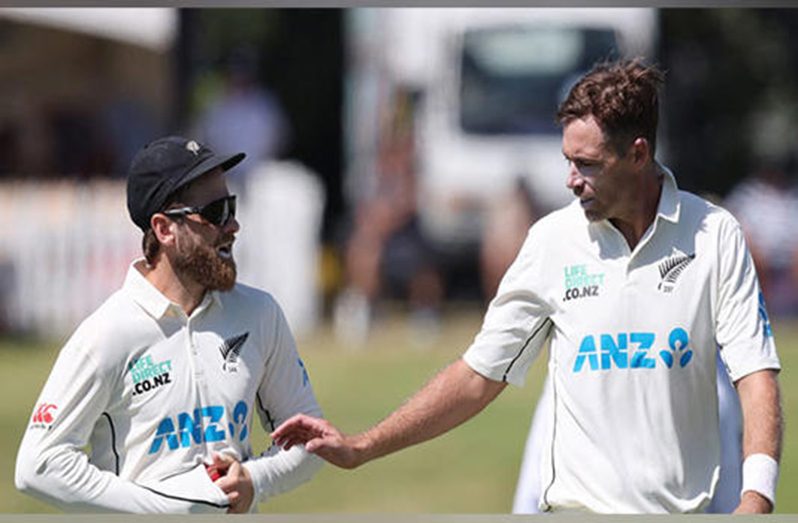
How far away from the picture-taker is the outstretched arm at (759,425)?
5.69 metres

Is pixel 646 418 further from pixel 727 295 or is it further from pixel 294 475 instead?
pixel 294 475

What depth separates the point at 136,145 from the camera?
86.4 ft

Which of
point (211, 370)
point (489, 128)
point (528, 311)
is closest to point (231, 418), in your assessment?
point (211, 370)

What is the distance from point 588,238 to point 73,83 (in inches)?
823

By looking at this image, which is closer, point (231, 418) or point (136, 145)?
point (231, 418)

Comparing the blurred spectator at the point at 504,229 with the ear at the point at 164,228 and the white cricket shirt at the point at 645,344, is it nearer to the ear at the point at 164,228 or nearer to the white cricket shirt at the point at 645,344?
the white cricket shirt at the point at 645,344

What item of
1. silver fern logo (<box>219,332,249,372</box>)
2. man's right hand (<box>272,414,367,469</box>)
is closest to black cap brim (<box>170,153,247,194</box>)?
silver fern logo (<box>219,332,249,372</box>)

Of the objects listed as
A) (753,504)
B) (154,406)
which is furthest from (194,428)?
(753,504)

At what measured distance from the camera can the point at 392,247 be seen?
2583 cm

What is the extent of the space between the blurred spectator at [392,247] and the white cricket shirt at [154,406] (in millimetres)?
17716

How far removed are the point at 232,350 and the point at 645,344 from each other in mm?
1218

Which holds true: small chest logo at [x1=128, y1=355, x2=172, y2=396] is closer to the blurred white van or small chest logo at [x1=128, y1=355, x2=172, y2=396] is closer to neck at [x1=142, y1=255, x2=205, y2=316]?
neck at [x1=142, y1=255, x2=205, y2=316]

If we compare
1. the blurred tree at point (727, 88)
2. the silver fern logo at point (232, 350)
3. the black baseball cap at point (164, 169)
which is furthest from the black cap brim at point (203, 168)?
the blurred tree at point (727, 88)

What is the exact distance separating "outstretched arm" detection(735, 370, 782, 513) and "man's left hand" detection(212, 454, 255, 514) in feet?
4.61
